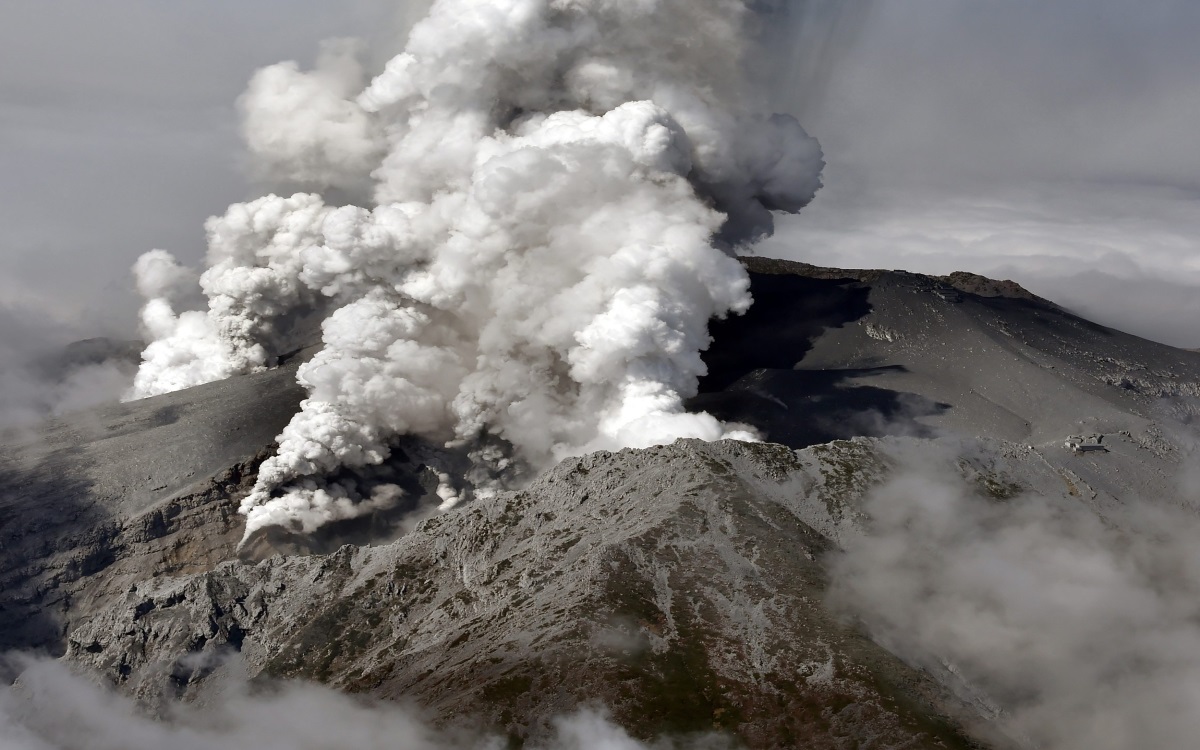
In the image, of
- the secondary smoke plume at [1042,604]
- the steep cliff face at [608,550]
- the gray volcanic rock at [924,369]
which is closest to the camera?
the steep cliff face at [608,550]

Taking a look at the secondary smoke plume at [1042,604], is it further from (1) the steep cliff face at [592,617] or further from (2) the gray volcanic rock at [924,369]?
(2) the gray volcanic rock at [924,369]

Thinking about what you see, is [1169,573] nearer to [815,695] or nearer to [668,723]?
[815,695]

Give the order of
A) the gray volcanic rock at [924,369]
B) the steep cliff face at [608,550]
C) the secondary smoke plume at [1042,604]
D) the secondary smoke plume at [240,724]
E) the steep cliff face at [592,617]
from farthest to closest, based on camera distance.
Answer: the gray volcanic rock at [924,369], the secondary smoke plume at [1042,604], the steep cliff face at [608,550], the steep cliff face at [592,617], the secondary smoke plume at [240,724]

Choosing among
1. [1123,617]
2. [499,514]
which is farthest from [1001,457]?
[499,514]

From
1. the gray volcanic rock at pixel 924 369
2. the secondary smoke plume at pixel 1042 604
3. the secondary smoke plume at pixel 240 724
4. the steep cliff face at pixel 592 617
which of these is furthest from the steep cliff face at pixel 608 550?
the secondary smoke plume at pixel 1042 604

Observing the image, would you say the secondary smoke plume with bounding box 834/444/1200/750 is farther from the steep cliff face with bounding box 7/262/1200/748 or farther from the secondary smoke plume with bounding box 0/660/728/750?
the secondary smoke plume with bounding box 0/660/728/750

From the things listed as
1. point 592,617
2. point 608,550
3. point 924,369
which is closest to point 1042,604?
point 608,550
